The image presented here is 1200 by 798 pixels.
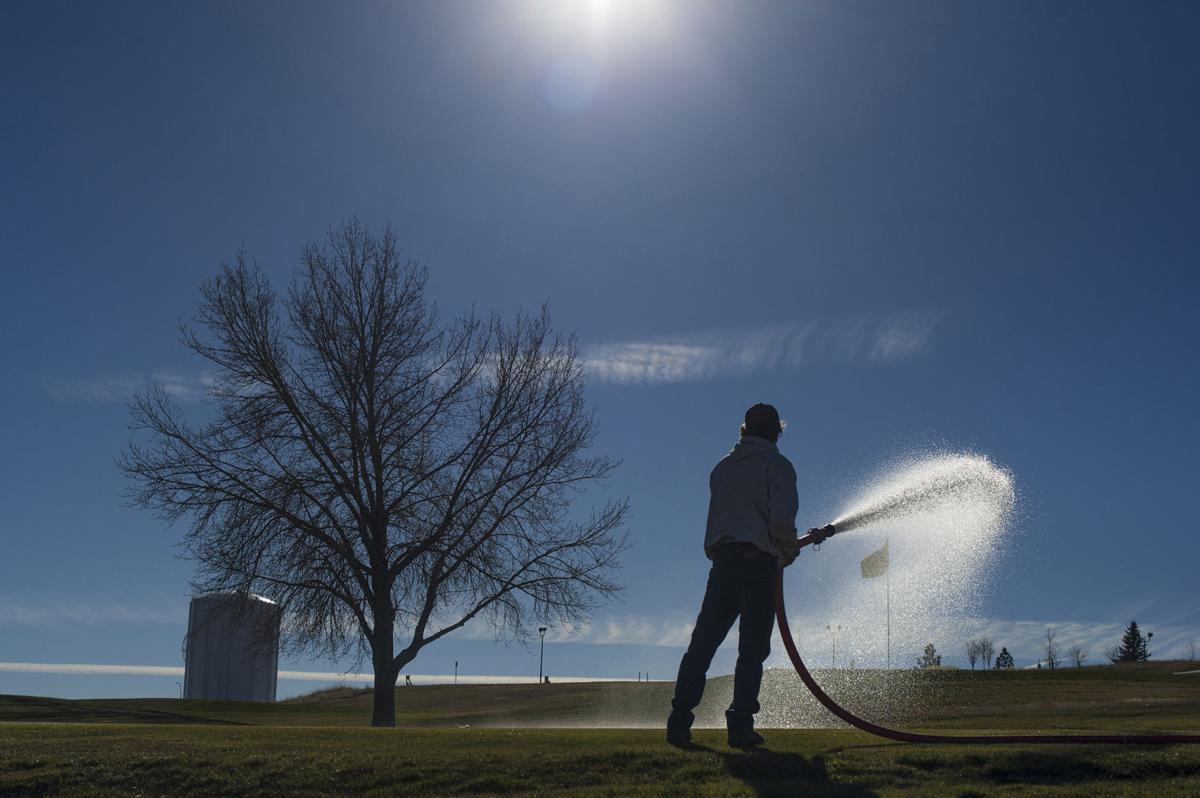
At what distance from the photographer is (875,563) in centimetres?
961

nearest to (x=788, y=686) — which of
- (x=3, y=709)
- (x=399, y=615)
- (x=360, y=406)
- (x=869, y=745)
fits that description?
(x=399, y=615)

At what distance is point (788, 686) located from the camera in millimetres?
21891

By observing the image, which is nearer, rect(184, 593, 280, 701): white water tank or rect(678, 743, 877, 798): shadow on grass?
rect(678, 743, 877, 798): shadow on grass

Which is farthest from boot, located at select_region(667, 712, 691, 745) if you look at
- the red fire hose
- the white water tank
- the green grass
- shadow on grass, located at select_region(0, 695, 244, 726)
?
the white water tank

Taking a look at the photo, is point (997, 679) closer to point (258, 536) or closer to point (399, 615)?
point (399, 615)

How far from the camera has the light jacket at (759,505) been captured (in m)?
9.05

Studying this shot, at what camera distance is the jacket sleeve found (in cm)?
905

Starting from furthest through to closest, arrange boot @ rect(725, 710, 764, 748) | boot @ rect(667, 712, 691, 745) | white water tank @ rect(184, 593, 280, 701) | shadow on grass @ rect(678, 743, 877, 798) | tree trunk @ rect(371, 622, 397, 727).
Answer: white water tank @ rect(184, 593, 280, 701)
tree trunk @ rect(371, 622, 397, 727)
boot @ rect(667, 712, 691, 745)
boot @ rect(725, 710, 764, 748)
shadow on grass @ rect(678, 743, 877, 798)

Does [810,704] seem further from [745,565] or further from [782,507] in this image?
[782,507]

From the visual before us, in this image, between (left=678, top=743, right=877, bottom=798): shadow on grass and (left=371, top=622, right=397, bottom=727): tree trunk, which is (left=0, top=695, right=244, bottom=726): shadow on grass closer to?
(left=371, top=622, right=397, bottom=727): tree trunk

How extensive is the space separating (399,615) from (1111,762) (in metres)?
19.9

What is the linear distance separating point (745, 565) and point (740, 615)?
0.47 metres

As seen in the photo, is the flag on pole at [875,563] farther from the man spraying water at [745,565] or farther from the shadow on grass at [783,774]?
the shadow on grass at [783,774]

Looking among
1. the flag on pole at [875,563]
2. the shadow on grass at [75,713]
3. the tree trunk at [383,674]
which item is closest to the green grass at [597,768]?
the flag on pole at [875,563]
